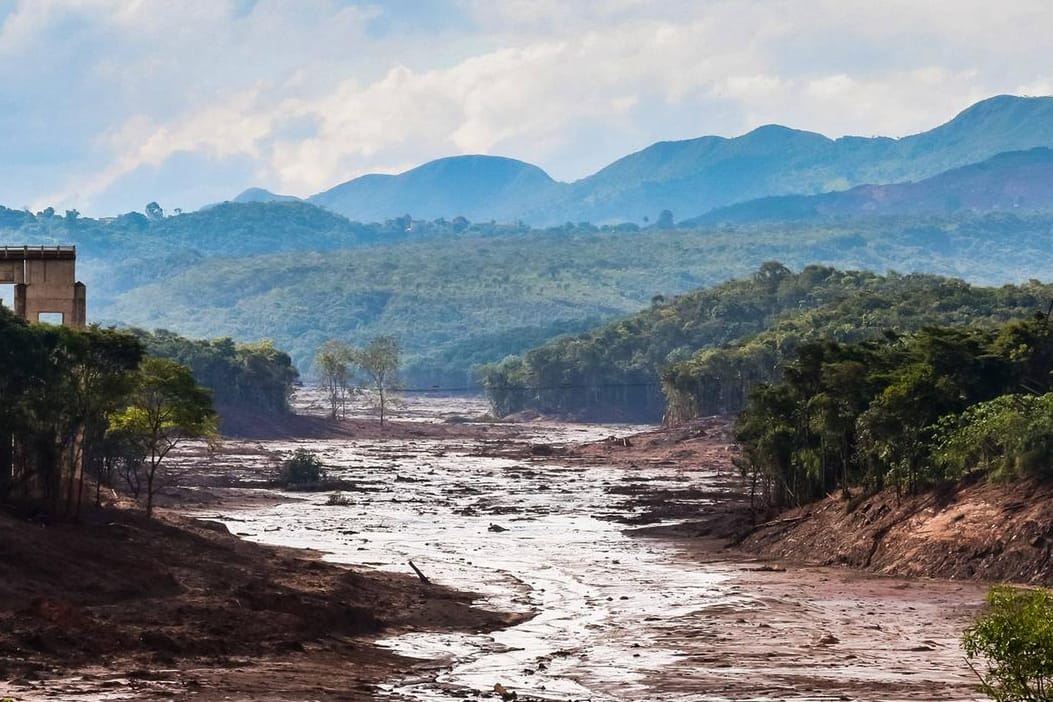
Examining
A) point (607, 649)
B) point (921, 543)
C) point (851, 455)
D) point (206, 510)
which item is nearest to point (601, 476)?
point (206, 510)

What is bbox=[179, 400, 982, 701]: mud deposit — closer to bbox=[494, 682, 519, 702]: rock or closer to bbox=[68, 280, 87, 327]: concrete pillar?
bbox=[494, 682, 519, 702]: rock

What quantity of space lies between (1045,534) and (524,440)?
4691 inches

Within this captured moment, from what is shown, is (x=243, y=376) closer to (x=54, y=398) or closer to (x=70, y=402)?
(x=70, y=402)

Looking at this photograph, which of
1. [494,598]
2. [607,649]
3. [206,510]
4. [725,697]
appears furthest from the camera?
[206,510]

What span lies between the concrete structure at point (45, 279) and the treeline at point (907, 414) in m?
27.1

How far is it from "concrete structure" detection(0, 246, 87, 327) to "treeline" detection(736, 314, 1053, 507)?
2712 cm

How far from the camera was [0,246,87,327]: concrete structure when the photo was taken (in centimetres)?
6612

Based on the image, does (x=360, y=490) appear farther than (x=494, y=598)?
Yes

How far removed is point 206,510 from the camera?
3327 inches

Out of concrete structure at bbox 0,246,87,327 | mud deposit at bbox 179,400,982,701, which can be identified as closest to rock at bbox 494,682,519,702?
mud deposit at bbox 179,400,982,701

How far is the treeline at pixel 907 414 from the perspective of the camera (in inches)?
2318

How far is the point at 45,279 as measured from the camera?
66625 mm

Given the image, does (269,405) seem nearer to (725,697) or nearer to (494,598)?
(494,598)

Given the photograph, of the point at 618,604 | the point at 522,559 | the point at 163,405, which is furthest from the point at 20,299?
the point at 618,604
